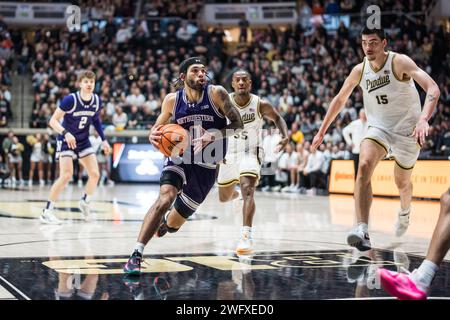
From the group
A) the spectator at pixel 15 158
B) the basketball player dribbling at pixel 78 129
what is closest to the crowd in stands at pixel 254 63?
the spectator at pixel 15 158

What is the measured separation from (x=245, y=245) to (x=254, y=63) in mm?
18104

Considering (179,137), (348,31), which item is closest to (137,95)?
(348,31)

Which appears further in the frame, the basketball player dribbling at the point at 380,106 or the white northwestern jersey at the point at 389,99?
the white northwestern jersey at the point at 389,99

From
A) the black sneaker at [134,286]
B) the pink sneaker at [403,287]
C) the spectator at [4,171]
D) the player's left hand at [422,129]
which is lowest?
the spectator at [4,171]

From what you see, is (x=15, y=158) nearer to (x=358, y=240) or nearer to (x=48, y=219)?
(x=48, y=219)

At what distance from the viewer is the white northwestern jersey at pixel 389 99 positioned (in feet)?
23.0

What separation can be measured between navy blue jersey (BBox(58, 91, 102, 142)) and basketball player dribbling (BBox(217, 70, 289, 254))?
2768mm

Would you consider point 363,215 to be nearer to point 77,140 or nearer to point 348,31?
point 77,140

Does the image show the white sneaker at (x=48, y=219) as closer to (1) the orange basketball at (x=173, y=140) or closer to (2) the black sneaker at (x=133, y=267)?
(1) the orange basketball at (x=173, y=140)

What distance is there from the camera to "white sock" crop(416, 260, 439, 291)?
437 centimetres

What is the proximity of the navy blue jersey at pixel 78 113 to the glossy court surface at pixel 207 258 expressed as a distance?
1260 millimetres

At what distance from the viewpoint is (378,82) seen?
7.02m

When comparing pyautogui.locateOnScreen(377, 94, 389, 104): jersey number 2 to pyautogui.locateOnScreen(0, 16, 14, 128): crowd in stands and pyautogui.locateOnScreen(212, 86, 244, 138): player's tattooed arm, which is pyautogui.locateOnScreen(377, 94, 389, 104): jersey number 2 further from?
pyautogui.locateOnScreen(0, 16, 14, 128): crowd in stands
